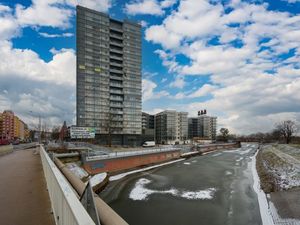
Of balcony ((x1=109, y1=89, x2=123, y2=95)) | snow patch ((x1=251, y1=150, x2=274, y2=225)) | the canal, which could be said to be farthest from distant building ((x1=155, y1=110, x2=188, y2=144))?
snow patch ((x1=251, y1=150, x2=274, y2=225))

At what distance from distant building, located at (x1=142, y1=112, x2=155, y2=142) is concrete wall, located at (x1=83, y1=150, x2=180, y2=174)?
5533 cm

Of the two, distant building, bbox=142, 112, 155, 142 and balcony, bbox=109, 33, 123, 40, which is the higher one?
balcony, bbox=109, 33, 123, 40

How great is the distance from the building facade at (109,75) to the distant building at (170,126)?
163 feet

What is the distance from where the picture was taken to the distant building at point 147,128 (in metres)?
101

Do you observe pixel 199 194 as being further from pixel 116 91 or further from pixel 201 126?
pixel 201 126

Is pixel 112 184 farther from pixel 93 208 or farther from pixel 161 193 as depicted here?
pixel 93 208

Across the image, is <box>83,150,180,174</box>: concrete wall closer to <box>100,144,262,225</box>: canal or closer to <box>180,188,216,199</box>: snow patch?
<box>100,144,262,225</box>: canal

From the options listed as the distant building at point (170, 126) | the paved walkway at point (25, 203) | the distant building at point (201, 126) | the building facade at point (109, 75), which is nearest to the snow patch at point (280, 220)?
the paved walkway at point (25, 203)

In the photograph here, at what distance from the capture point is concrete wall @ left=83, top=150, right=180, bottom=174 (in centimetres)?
2731

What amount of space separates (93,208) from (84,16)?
96162mm

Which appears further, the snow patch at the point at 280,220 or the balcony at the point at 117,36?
the balcony at the point at 117,36

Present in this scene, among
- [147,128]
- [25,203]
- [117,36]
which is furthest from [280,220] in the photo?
[147,128]

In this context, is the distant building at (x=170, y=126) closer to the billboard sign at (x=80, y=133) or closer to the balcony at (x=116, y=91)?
the balcony at (x=116, y=91)

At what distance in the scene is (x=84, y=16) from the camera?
88.1 m
